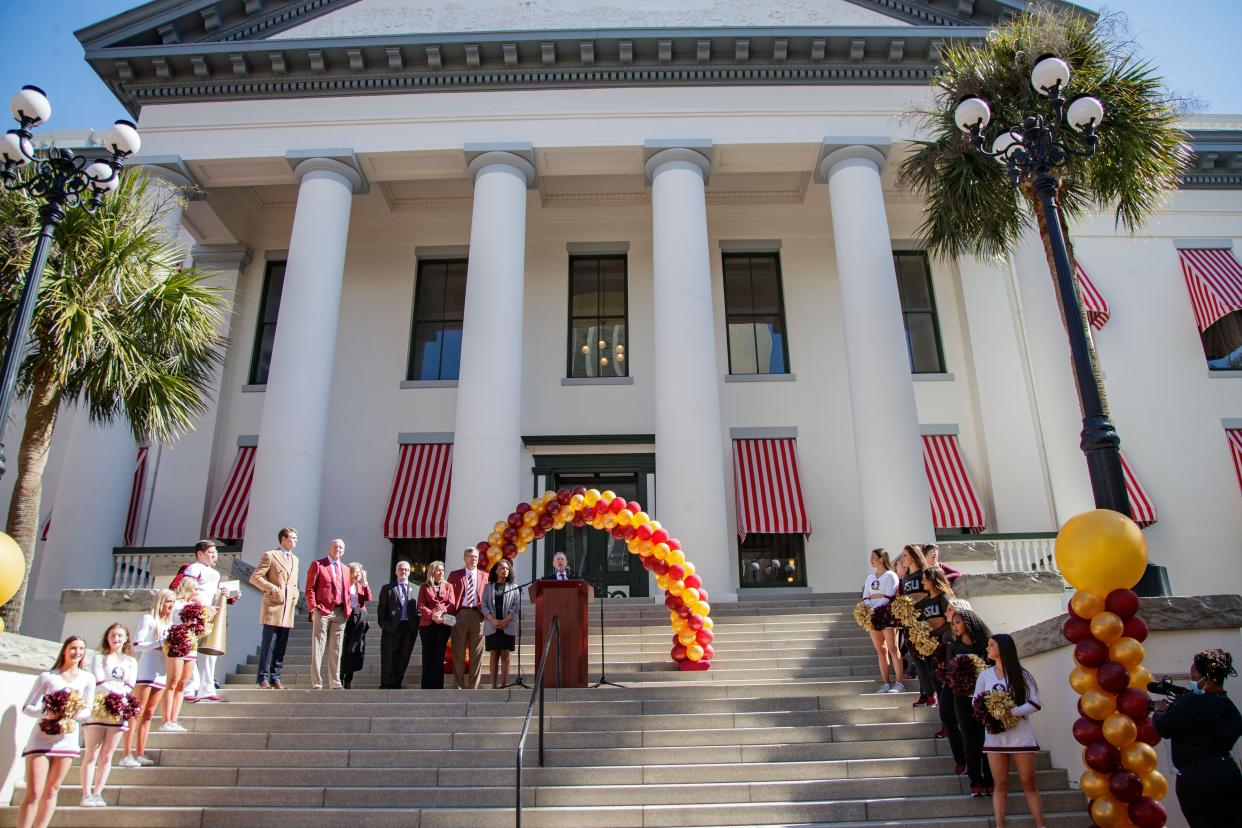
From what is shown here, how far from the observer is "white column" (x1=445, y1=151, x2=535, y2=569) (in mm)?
14477

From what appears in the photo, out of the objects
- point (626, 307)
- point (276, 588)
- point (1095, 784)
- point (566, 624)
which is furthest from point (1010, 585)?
point (626, 307)

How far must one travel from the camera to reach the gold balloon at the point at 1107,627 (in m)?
6.25

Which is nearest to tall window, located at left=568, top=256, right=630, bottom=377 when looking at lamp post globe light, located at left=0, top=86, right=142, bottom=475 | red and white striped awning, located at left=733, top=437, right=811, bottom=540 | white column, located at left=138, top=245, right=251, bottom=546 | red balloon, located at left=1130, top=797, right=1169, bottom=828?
red and white striped awning, located at left=733, top=437, right=811, bottom=540

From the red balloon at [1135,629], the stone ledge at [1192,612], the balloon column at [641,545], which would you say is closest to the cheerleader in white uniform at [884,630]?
the balloon column at [641,545]

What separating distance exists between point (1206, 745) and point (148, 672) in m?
7.86

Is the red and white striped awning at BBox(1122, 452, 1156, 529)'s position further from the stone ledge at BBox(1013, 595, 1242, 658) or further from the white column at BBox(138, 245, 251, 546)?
the white column at BBox(138, 245, 251, 546)

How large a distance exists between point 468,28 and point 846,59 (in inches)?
281

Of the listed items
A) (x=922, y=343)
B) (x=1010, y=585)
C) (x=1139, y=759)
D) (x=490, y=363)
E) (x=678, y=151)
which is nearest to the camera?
(x=1139, y=759)

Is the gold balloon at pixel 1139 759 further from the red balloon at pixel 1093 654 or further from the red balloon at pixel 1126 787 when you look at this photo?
the red balloon at pixel 1093 654

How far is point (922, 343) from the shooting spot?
19.3 metres

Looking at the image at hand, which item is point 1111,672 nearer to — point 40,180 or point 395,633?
point 395,633

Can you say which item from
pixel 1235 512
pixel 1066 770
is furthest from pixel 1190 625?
pixel 1235 512

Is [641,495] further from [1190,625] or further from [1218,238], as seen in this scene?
[1218,238]

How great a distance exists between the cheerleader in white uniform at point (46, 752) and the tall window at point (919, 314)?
16.1 meters
